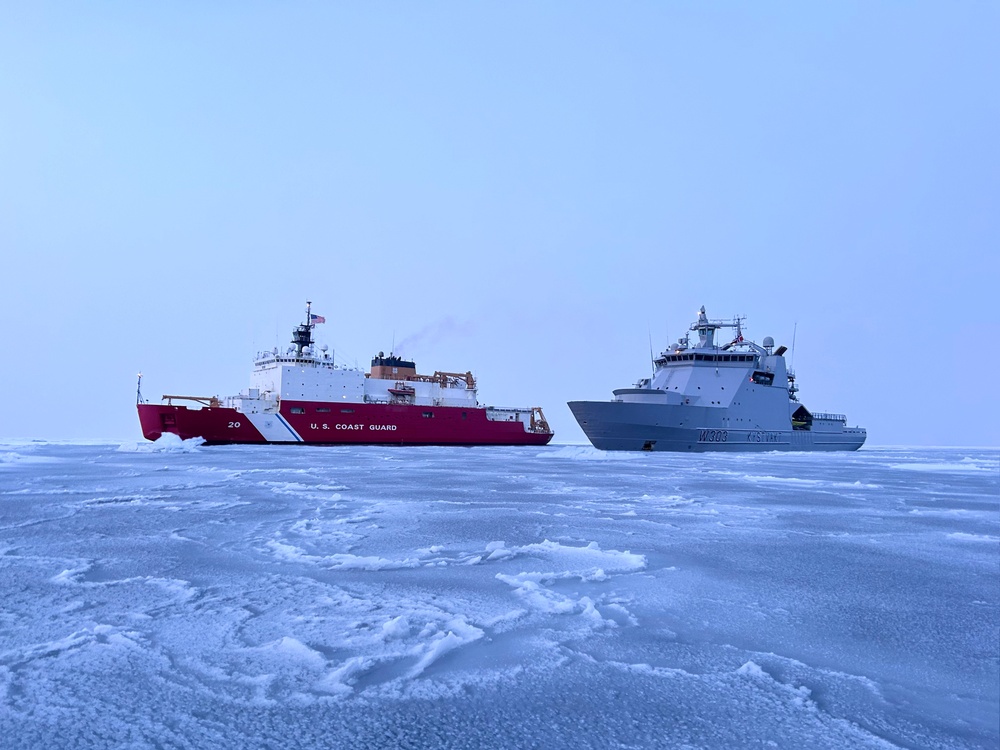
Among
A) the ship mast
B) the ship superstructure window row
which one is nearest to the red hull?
the ship mast

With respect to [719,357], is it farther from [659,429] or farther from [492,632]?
[492,632]

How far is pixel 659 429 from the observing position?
2822cm

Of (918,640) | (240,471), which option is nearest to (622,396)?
(240,471)

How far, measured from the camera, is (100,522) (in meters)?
6.78

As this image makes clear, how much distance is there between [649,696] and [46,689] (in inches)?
97.2

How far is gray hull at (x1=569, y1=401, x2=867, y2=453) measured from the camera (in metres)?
27.7

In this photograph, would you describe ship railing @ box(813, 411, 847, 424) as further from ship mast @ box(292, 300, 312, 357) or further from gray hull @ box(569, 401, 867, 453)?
ship mast @ box(292, 300, 312, 357)

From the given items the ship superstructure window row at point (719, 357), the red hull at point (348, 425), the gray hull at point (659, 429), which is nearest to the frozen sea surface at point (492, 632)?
the gray hull at point (659, 429)

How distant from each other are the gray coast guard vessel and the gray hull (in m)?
0.04

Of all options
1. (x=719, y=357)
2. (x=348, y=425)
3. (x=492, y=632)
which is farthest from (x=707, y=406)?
(x=492, y=632)

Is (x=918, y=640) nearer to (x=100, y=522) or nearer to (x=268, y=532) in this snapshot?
(x=268, y=532)

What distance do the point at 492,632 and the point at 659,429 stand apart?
85.2ft

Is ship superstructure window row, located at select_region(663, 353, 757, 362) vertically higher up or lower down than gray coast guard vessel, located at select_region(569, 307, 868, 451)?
higher up

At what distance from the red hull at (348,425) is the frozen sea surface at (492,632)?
26.2m
